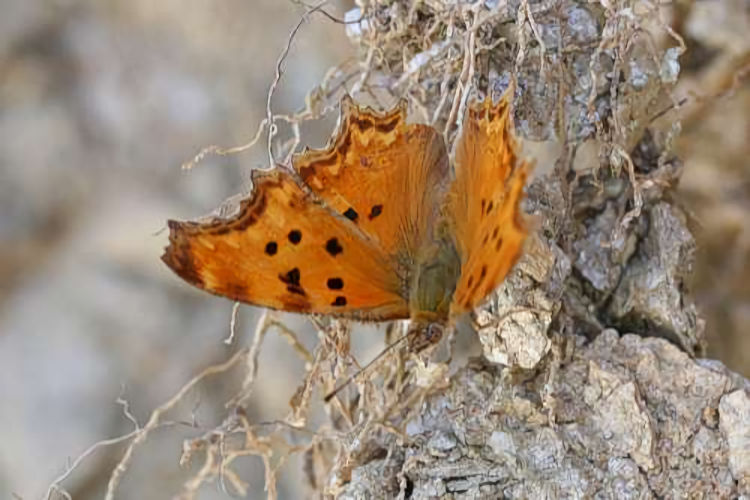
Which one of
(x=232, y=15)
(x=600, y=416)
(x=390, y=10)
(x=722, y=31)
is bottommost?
(x=600, y=416)

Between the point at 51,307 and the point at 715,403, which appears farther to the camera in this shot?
the point at 51,307

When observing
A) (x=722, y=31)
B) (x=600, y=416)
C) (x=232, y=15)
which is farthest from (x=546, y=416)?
(x=232, y=15)

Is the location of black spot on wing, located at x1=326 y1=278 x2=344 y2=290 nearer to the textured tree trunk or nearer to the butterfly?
the butterfly

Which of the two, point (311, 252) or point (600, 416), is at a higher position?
point (311, 252)

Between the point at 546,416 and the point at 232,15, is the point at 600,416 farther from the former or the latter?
the point at 232,15

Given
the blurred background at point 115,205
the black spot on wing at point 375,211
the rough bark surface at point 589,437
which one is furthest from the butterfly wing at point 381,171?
the blurred background at point 115,205

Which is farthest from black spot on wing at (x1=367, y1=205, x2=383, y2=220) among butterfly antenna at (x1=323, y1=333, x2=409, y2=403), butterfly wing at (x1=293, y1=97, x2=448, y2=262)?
butterfly antenna at (x1=323, y1=333, x2=409, y2=403)
